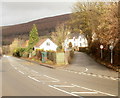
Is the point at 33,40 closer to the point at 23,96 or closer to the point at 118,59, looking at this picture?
the point at 118,59

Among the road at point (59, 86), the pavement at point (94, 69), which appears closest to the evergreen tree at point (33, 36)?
the pavement at point (94, 69)

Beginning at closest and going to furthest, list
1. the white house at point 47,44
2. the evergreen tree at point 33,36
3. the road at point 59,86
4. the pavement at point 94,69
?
the road at point 59,86 → the pavement at point 94,69 → the evergreen tree at point 33,36 → the white house at point 47,44

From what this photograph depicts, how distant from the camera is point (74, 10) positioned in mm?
59594

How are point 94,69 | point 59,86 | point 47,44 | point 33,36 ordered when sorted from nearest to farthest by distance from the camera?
point 59,86 → point 94,69 → point 33,36 → point 47,44

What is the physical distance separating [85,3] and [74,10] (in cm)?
359

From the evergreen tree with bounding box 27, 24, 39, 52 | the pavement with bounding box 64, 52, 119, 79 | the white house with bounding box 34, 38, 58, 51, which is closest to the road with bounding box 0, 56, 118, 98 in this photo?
the pavement with bounding box 64, 52, 119, 79

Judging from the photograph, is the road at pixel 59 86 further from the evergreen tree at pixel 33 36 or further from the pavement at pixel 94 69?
the evergreen tree at pixel 33 36

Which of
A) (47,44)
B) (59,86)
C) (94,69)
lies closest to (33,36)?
(47,44)

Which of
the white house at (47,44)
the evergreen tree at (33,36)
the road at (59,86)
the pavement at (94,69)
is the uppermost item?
the evergreen tree at (33,36)

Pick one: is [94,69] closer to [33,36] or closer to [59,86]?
[59,86]

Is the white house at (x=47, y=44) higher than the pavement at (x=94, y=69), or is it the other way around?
the white house at (x=47, y=44)

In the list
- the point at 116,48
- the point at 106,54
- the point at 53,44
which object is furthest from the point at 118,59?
the point at 53,44

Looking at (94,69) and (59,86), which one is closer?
(59,86)

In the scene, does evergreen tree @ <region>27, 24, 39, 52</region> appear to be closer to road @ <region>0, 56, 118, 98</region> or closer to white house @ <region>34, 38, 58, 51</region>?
white house @ <region>34, 38, 58, 51</region>
